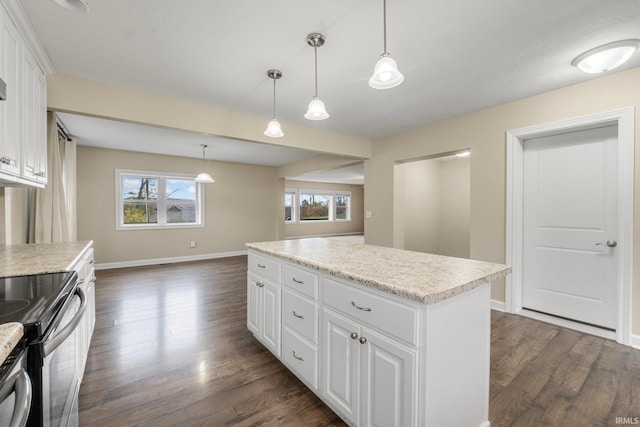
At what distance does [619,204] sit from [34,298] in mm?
4057

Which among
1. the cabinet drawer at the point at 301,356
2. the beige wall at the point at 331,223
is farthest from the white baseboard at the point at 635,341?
the beige wall at the point at 331,223

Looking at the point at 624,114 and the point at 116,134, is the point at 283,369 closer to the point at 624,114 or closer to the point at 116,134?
the point at 624,114

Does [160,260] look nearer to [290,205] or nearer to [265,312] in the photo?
[265,312]

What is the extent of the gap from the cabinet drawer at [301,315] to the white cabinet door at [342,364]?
0.11 metres

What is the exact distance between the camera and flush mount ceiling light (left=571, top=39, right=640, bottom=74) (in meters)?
1.90

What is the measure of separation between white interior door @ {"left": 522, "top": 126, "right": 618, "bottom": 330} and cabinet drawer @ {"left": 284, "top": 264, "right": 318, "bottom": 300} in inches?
108

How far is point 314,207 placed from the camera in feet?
34.5

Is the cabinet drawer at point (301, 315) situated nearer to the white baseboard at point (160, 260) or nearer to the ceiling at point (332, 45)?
the ceiling at point (332, 45)

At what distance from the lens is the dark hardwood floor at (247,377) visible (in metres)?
1.59

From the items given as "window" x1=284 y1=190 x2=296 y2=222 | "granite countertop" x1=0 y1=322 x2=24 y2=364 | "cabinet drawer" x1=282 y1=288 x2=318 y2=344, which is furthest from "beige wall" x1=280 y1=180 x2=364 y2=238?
"granite countertop" x1=0 y1=322 x2=24 y2=364

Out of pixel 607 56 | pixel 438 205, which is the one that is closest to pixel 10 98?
pixel 607 56

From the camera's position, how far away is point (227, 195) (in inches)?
267

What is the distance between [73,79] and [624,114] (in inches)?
195

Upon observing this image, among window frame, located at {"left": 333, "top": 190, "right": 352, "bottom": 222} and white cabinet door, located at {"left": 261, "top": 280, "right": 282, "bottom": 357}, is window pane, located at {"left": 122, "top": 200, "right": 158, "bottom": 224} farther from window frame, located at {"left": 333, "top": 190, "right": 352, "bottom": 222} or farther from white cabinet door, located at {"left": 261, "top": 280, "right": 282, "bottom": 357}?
window frame, located at {"left": 333, "top": 190, "right": 352, "bottom": 222}
